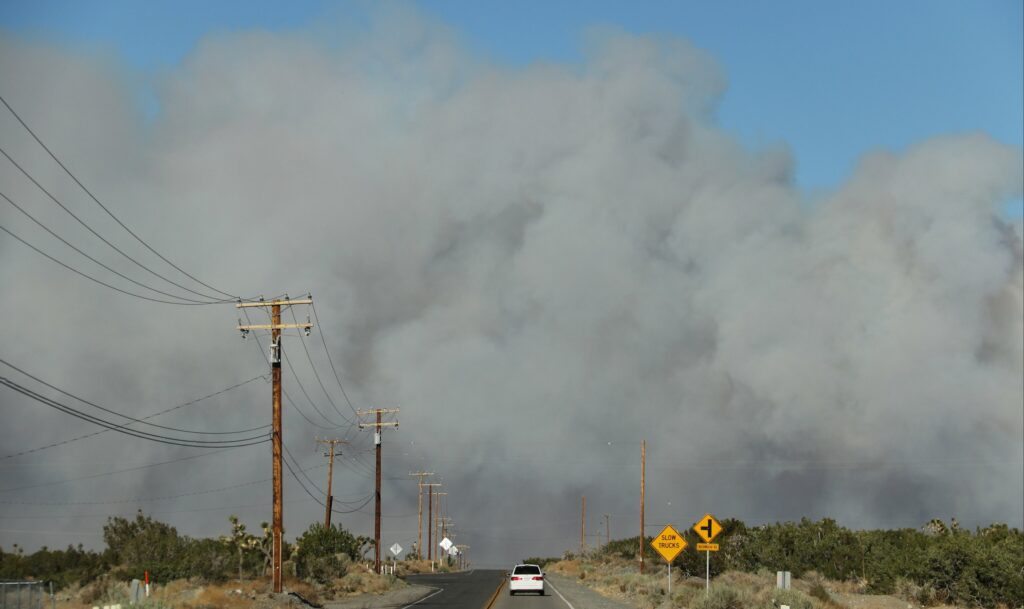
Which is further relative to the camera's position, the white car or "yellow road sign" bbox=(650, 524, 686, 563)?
the white car

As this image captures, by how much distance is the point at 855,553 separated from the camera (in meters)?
87.5

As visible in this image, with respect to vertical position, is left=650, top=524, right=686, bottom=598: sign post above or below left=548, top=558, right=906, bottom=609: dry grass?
above

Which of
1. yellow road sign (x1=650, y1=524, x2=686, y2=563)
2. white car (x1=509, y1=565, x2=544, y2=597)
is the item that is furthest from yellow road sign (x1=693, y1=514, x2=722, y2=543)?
white car (x1=509, y1=565, x2=544, y2=597)

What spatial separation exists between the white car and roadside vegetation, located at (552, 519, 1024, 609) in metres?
4.93

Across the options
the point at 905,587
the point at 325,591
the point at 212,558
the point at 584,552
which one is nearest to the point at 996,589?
the point at 905,587

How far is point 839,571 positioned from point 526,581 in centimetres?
3498

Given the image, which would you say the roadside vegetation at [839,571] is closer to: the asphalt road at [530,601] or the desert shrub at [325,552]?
the asphalt road at [530,601]

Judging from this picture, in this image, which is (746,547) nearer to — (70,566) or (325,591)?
(325,591)

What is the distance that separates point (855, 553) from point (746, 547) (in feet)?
42.3

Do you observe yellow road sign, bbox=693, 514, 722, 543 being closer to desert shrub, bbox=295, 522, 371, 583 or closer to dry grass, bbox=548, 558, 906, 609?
dry grass, bbox=548, 558, 906, 609

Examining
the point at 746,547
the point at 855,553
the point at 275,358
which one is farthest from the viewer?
the point at 746,547

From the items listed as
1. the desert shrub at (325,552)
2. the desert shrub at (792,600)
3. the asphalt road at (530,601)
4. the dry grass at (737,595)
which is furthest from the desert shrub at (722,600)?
the desert shrub at (325,552)

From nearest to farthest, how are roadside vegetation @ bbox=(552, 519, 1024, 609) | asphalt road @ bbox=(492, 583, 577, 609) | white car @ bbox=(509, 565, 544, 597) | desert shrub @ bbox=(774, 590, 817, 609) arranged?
1. desert shrub @ bbox=(774, 590, 817, 609)
2. asphalt road @ bbox=(492, 583, 577, 609)
3. roadside vegetation @ bbox=(552, 519, 1024, 609)
4. white car @ bbox=(509, 565, 544, 597)

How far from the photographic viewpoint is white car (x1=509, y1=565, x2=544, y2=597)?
205 feet
